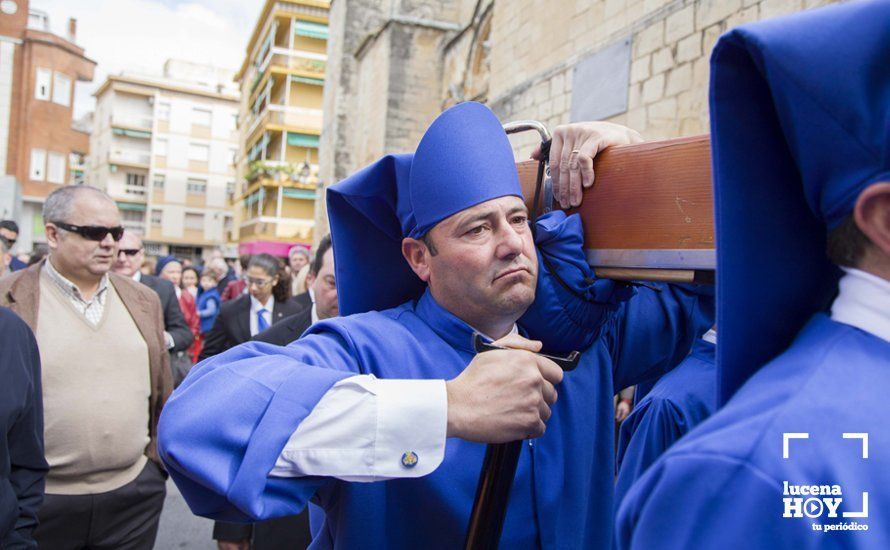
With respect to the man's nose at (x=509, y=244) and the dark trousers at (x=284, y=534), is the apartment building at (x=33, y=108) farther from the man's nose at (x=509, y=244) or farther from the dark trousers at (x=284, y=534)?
the man's nose at (x=509, y=244)

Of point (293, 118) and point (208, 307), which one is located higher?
point (293, 118)

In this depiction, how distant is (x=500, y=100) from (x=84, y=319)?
9043mm

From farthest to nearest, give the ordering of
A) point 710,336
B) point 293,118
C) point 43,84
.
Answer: point 293,118
point 43,84
point 710,336

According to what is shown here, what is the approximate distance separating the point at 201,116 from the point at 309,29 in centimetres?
1989

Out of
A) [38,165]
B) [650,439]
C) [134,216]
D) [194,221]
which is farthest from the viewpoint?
[134,216]

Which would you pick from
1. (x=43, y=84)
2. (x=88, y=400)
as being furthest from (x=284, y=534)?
(x=43, y=84)

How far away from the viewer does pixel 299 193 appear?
35.4 meters

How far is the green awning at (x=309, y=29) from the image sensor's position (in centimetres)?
3728

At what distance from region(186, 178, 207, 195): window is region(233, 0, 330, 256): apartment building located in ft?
45.8

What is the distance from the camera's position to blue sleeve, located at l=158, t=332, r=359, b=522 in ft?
4.02

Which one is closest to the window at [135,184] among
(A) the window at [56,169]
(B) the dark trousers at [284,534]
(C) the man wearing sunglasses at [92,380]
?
(A) the window at [56,169]

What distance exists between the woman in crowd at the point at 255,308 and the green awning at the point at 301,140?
3190 cm

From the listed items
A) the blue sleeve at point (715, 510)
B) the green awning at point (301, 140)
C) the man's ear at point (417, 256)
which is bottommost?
the blue sleeve at point (715, 510)

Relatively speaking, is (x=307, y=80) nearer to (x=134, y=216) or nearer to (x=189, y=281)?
(x=134, y=216)
